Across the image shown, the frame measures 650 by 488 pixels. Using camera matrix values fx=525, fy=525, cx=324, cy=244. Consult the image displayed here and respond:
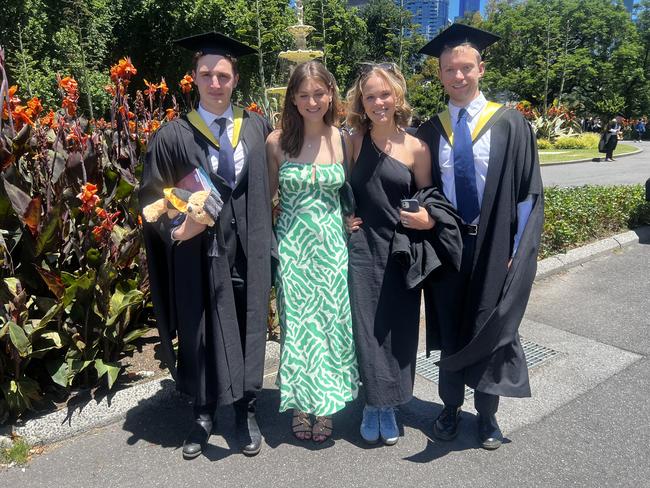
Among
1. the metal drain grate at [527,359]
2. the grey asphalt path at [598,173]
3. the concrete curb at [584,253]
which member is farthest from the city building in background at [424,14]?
the metal drain grate at [527,359]

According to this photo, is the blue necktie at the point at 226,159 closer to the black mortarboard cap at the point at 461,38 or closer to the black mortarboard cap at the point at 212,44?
the black mortarboard cap at the point at 212,44

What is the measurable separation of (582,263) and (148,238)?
16.3 ft

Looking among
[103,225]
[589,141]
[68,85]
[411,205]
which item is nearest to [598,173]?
[589,141]

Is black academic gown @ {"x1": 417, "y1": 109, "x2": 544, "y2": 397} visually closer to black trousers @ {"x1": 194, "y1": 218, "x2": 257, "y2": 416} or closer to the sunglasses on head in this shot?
the sunglasses on head

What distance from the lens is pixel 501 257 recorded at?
8.51 feet

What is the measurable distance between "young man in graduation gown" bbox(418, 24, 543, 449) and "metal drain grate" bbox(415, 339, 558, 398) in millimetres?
939

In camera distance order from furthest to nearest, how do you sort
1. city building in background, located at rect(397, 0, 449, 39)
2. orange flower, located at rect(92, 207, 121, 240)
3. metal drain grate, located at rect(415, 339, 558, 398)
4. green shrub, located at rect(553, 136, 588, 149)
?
city building in background, located at rect(397, 0, 449, 39) → green shrub, located at rect(553, 136, 588, 149) → metal drain grate, located at rect(415, 339, 558, 398) → orange flower, located at rect(92, 207, 121, 240)

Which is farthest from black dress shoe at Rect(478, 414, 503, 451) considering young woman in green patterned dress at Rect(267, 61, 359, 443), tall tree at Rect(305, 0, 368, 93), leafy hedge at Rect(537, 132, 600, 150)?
tall tree at Rect(305, 0, 368, 93)

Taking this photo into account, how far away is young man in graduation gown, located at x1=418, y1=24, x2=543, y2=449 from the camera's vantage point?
2.56 m

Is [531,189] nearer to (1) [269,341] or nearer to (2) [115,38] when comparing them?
(1) [269,341]

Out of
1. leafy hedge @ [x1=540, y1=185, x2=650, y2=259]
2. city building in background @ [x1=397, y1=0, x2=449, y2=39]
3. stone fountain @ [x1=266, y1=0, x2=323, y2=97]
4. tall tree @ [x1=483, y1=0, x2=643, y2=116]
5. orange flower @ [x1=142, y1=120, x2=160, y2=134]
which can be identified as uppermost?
city building in background @ [x1=397, y1=0, x2=449, y2=39]

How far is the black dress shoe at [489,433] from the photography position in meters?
2.78

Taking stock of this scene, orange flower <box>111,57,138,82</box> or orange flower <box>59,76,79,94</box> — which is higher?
orange flower <box>111,57,138,82</box>

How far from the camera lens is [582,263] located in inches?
232
